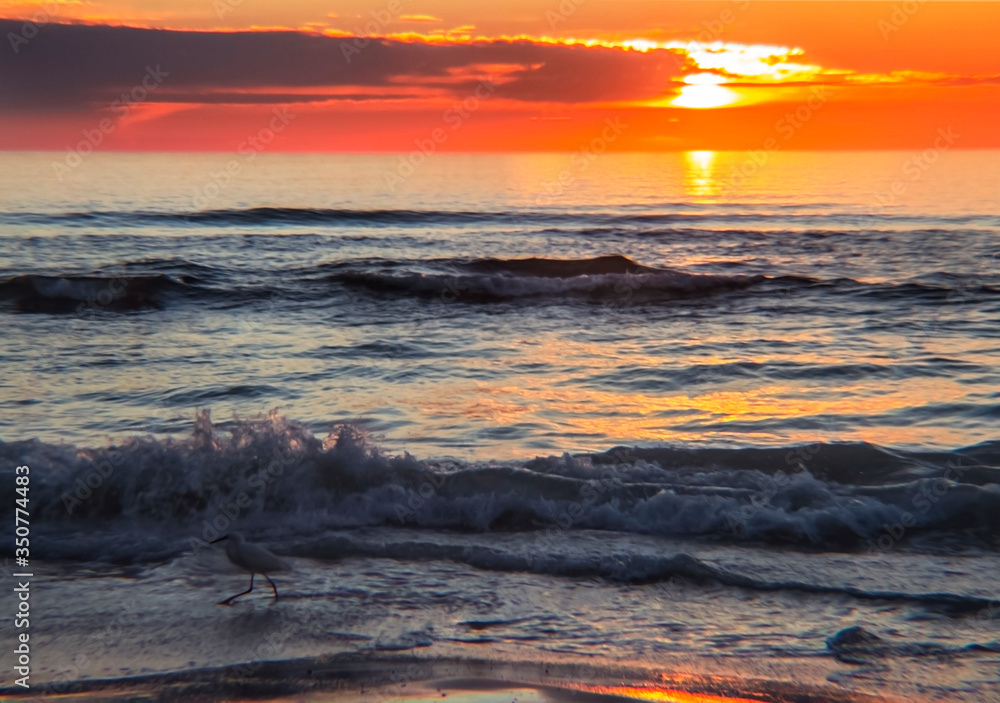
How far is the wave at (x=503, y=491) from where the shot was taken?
243 inches

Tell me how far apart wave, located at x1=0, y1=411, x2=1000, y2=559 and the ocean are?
3 cm

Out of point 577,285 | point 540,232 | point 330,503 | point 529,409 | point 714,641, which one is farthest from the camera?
point 540,232

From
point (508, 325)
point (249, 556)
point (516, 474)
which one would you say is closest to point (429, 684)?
point (249, 556)

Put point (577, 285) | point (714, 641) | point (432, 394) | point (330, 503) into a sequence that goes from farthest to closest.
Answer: point (577, 285) < point (432, 394) < point (330, 503) < point (714, 641)

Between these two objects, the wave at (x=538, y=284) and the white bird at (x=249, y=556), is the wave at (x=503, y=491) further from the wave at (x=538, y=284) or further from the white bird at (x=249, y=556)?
the wave at (x=538, y=284)

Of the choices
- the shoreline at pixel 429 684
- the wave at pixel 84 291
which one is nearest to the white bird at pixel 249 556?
the shoreline at pixel 429 684

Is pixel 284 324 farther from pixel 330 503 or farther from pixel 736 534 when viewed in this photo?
pixel 736 534

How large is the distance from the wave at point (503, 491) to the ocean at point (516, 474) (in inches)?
1.1

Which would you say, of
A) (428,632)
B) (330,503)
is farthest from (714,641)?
(330,503)

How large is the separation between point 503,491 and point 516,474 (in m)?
0.27

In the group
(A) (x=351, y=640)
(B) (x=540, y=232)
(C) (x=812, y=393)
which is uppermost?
(B) (x=540, y=232)

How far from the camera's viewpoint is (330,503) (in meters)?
6.55

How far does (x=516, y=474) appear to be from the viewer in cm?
688

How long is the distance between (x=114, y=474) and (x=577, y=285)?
1254 cm
